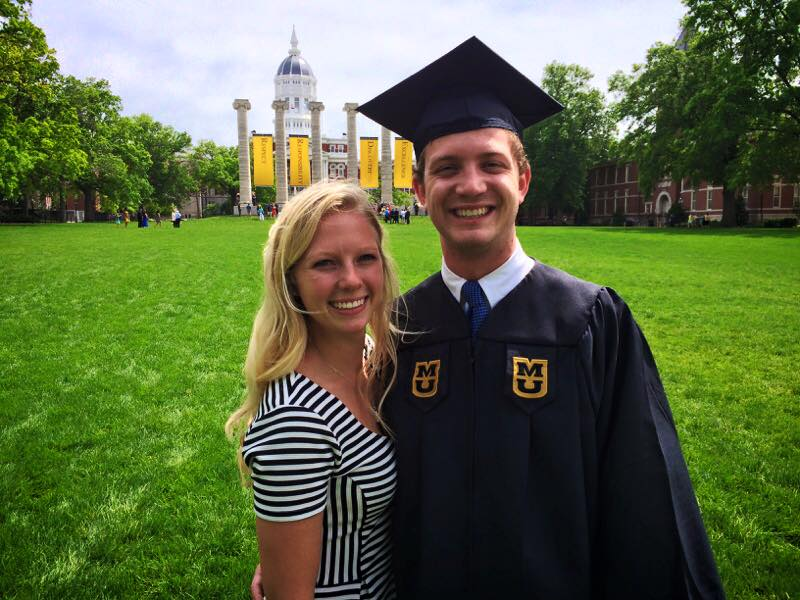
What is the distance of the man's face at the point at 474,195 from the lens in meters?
1.96

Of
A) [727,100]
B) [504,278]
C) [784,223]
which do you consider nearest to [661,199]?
[784,223]

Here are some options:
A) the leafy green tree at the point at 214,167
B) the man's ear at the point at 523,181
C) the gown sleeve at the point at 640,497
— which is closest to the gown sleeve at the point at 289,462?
the gown sleeve at the point at 640,497

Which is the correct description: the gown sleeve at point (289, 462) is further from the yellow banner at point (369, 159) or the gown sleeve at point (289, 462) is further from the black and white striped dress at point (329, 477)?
the yellow banner at point (369, 159)

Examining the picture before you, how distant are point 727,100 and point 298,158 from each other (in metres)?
34.1

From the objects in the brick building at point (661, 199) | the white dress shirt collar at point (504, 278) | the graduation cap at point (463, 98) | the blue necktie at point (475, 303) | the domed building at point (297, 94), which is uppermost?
the domed building at point (297, 94)

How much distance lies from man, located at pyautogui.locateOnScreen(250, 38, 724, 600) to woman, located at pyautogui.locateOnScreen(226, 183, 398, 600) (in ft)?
0.40

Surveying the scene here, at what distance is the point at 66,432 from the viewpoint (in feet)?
17.1

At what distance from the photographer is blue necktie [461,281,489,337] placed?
1.98m

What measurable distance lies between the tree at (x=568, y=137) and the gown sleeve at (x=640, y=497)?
52.9m

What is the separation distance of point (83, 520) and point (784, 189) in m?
52.5

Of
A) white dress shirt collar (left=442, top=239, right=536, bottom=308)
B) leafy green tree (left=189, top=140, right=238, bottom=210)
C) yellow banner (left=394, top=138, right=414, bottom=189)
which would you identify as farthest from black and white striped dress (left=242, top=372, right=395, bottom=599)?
leafy green tree (left=189, top=140, right=238, bottom=210)

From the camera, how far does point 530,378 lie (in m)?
1.81

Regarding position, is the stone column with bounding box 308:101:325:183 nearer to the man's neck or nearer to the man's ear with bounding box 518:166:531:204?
the man's ear with bounding box 518:166:531:204

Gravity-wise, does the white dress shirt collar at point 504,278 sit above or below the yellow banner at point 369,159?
below
